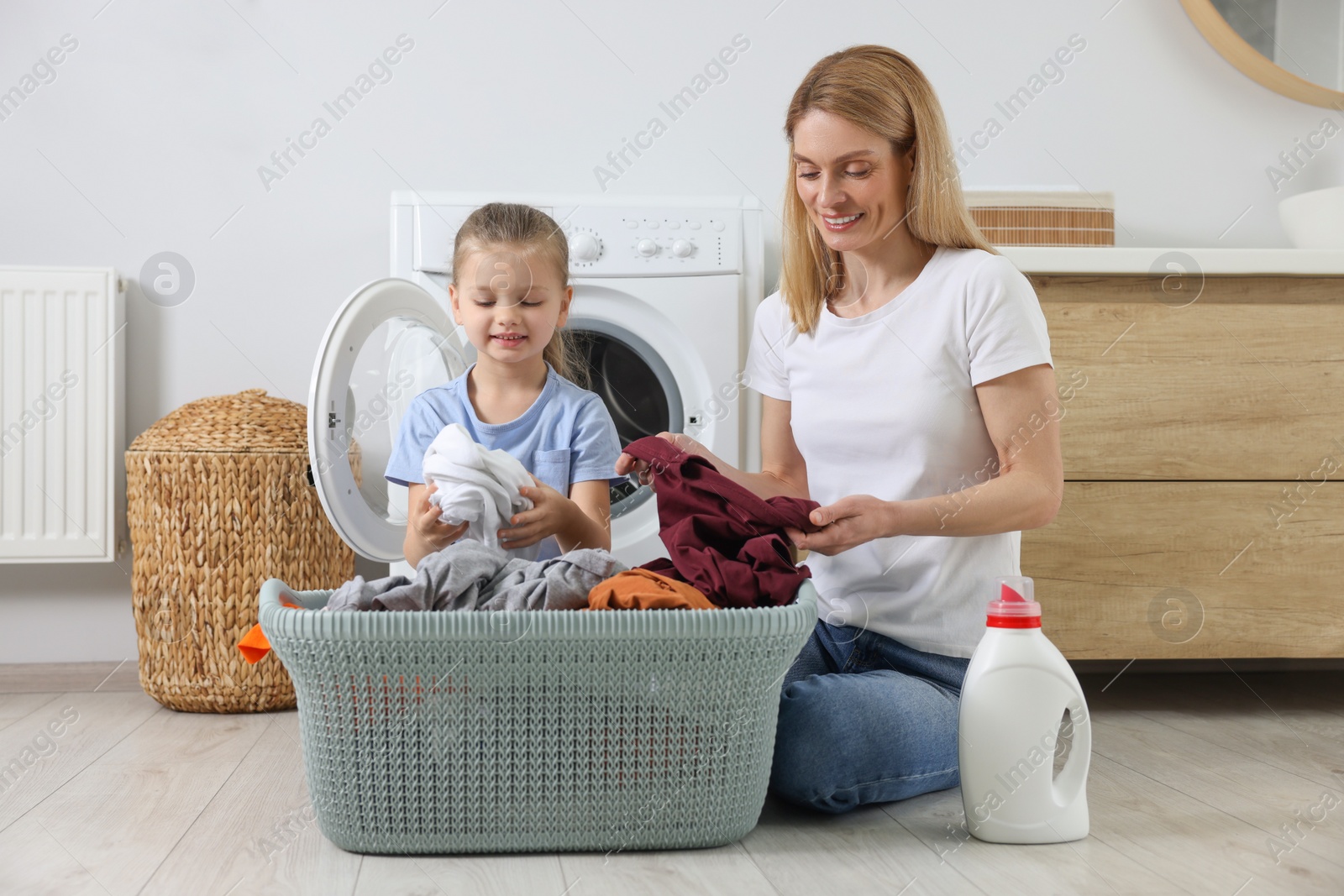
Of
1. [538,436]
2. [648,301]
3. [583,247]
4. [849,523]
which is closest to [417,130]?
[583,247]

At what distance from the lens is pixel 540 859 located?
3.21 feet

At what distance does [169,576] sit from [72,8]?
107 centimetres

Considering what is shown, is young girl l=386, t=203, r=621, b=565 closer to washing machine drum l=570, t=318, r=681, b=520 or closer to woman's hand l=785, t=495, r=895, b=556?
woman's hand l=785, t=495, r=895, b=556

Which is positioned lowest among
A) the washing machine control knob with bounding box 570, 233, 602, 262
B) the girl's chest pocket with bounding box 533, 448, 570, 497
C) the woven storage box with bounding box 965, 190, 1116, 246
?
the girl's chest pocket with bounding box 533, 448, 570, 497

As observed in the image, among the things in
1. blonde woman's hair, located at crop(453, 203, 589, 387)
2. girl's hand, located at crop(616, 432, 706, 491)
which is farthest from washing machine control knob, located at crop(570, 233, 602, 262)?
girl's hand, located at crop(616, 432, 706, 491)

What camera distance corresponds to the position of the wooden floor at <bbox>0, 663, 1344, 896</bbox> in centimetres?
94

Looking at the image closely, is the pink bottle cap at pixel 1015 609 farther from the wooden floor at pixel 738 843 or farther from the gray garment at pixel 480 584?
the gray garment at pixel 480 584

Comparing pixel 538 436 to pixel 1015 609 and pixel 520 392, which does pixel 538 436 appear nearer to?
pixel 520 392

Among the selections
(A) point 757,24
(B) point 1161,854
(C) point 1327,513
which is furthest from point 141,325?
(C) point 1327,513

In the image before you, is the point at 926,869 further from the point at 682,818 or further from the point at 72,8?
the point at 72,8

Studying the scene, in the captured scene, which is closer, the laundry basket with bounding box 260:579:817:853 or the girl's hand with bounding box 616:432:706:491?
the laundry basket with bounding box 260:579:817:853

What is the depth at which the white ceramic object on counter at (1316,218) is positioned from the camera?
6.26 ft

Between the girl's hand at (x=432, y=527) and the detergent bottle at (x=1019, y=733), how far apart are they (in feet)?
1.84

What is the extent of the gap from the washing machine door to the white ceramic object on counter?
1.55 metres
